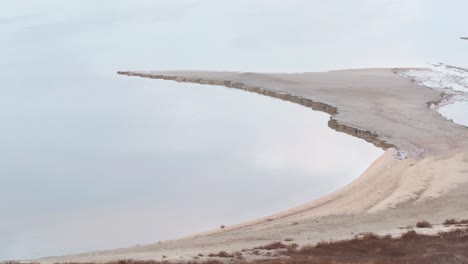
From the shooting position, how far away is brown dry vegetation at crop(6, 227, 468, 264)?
50.9ft

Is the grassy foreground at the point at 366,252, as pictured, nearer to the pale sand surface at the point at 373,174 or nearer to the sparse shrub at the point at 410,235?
the sparse shrub at the point at 410,235

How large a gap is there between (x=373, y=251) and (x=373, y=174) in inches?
515

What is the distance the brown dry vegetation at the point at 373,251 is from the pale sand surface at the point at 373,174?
1088mm

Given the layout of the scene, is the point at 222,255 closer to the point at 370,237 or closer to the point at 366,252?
the point at 366,252

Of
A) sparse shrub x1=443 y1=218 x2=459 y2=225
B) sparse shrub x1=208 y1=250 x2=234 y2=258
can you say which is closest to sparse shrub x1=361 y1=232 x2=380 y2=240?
sparse shrub x1=443 y1=218 x2=459 y2=225

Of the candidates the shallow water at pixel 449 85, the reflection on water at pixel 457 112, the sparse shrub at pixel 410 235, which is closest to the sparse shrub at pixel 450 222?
the sparse shrub at pixel 410 235

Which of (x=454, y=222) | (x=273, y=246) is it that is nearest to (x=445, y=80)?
(x=454, y=222)

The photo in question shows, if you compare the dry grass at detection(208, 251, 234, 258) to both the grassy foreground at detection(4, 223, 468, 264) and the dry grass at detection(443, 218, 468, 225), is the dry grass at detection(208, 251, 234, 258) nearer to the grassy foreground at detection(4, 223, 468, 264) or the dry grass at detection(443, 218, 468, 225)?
the grassy foreground at detection(4, 223, 468, 264)

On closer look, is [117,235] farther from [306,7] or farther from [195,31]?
[306,7]

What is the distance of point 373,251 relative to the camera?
54.6 ft

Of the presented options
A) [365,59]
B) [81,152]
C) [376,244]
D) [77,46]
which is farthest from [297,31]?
[376,244]

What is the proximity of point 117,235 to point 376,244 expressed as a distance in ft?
33.5

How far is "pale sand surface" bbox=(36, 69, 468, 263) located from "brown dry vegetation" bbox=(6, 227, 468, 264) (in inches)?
42.8

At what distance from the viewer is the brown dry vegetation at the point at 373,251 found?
15523 mm
